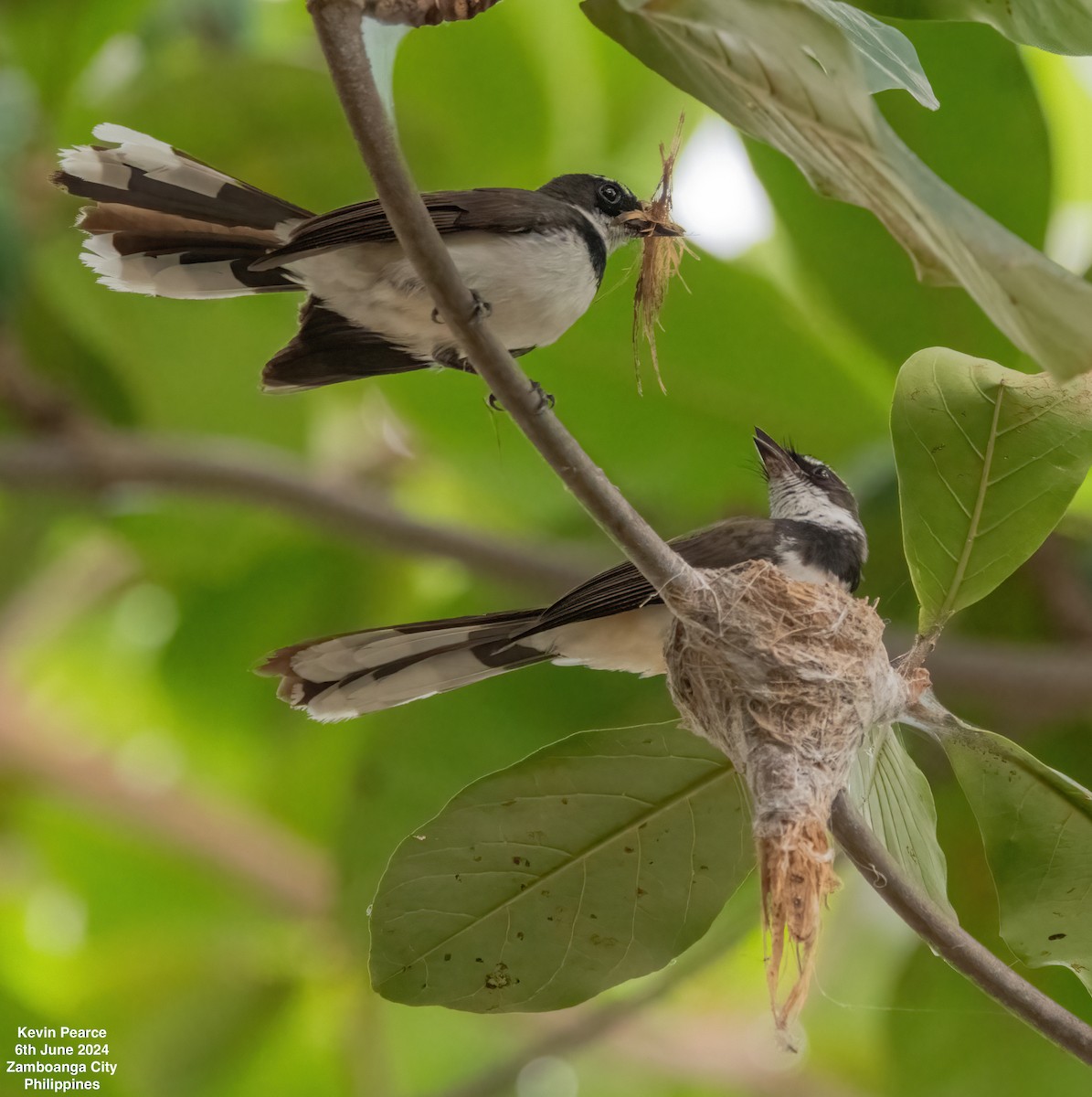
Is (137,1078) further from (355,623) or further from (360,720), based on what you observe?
(355,623)

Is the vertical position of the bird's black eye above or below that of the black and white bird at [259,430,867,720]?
above

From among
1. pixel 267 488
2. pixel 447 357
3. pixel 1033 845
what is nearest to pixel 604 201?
pixel 447 357

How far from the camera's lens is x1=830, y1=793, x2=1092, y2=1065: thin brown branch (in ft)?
3.64

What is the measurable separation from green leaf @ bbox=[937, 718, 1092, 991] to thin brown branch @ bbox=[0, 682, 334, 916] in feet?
7.95

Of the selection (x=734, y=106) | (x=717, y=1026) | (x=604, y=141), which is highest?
(x=734, y=106)

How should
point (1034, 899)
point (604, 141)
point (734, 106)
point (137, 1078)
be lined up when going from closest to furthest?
point (734, 106) < point (1034, 899) < point (604, 141) < point (137, 1078)

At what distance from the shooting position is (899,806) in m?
1.36

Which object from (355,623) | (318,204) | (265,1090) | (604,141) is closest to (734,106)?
(318,204)

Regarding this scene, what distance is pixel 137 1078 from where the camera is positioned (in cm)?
310

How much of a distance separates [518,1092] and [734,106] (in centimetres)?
288

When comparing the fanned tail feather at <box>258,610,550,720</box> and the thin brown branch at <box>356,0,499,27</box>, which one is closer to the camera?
the thin brown branch at <box>356,0,499,27</box>

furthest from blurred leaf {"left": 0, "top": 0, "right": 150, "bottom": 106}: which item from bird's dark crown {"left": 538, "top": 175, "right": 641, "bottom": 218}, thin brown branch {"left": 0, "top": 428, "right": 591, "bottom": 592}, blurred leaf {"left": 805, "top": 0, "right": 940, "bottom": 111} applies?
blurred leaf {"left": 805, "top": 0, "right": 940, "bottom": 111}

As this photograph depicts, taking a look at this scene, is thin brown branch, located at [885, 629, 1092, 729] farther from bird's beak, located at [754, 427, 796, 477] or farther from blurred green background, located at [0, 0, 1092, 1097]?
bird's beak, located at [754, 427, 796, 477]

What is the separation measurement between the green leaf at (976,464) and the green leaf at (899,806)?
0.16 meters
